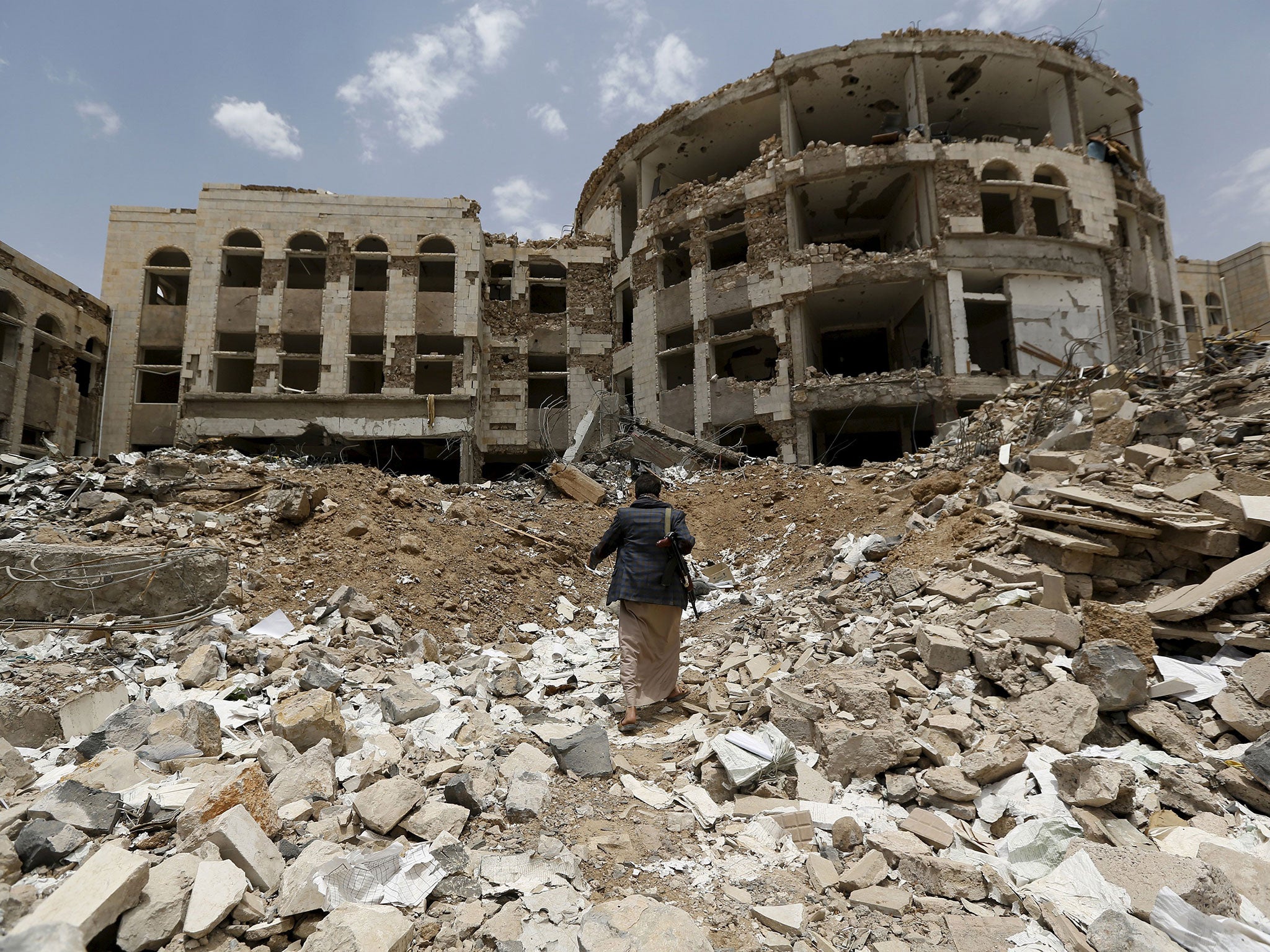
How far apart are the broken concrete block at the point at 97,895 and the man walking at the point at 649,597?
2749mm

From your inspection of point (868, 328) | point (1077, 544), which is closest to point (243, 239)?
point (868, 328)

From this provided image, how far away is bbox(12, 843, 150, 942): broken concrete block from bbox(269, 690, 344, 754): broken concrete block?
1.27 m

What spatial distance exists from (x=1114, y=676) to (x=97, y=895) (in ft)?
13.7

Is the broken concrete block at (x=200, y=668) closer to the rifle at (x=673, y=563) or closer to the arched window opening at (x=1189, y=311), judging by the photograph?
the rifle at (x=673, y=563)

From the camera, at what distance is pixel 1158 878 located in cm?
209

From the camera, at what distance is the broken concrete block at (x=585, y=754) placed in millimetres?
3219

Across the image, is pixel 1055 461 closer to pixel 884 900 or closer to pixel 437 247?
pixel 884 900

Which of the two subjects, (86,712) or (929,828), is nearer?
(929,828)

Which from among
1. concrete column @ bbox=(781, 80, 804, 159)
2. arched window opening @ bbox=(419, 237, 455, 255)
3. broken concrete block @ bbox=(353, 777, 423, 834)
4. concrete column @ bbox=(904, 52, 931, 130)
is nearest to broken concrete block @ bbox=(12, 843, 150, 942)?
broken concrete block @ bbox=(353, 777, 423, 834)

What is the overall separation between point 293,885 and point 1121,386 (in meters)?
→ 9.96

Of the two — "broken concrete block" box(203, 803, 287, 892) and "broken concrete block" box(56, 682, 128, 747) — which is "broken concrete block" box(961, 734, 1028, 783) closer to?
"broken concrete block" box(203, 803, 287, 892)

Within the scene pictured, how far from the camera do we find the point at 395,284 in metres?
20.7

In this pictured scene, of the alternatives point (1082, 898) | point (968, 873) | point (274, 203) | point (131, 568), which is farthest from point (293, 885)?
point (274, 203)

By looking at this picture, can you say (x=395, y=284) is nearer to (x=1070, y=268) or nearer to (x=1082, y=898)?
(x=1070, y=268)
